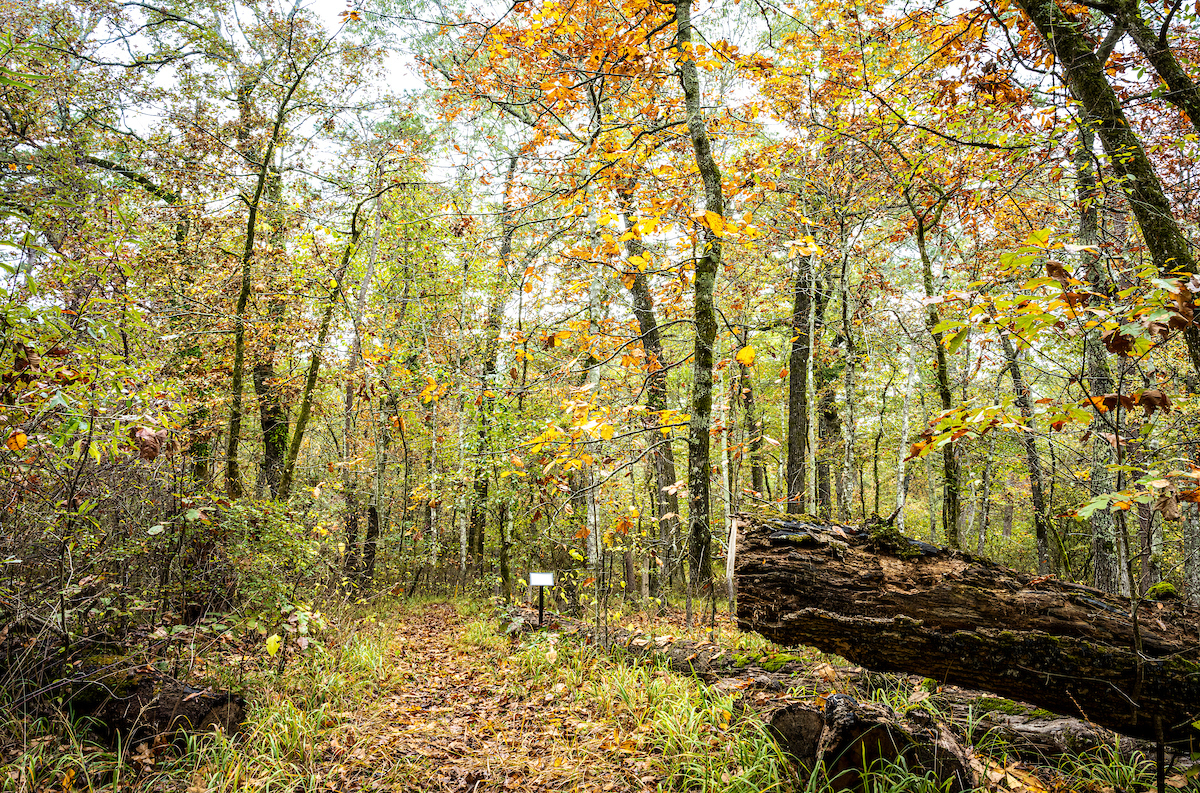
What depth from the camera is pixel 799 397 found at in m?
11.5

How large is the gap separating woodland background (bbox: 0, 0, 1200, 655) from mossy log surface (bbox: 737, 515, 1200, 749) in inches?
15.9

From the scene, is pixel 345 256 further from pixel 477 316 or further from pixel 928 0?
pixel 928 0

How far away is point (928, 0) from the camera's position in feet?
21.2

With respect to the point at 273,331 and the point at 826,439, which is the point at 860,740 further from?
the point at 826,439

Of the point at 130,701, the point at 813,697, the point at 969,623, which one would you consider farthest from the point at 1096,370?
the point at 130,701

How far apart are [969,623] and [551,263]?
167 inches

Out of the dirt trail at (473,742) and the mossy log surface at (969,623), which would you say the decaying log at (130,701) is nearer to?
the dirt trail at (473,742)

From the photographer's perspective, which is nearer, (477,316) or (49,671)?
(49,671)

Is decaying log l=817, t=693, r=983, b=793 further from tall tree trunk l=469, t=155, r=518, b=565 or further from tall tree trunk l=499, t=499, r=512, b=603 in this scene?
tall tree trunk l=499, t=499, r=512, b=603

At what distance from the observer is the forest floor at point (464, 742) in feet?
11.2

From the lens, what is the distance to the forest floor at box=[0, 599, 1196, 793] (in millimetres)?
3413

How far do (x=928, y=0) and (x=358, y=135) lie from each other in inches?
331

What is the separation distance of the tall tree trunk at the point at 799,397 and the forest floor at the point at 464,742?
5.00 meters

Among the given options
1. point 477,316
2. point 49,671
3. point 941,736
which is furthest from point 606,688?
point 477,316
